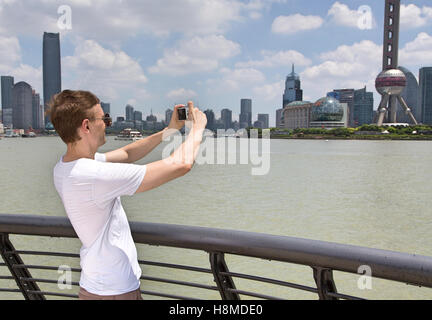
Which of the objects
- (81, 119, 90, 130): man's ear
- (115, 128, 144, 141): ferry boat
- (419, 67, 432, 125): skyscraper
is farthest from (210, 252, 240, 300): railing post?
(419, 67, 432, 125): skyscraper

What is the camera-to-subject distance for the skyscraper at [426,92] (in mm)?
153875

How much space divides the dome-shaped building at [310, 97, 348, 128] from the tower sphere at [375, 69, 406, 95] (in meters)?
11.6

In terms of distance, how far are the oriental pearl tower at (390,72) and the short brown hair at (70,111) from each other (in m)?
120

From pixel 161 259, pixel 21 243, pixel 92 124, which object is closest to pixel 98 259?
pixel 92 124

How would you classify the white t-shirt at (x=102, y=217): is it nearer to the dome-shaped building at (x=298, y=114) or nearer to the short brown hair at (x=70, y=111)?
the short brown hair at (x=70, y=111)

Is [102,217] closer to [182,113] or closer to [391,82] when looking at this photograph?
[182,113]

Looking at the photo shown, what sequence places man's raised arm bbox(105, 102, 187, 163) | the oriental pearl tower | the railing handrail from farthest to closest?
the oriental pearl tower, man's raised arm bbox(105, 102, 187, 163), the railing handrail

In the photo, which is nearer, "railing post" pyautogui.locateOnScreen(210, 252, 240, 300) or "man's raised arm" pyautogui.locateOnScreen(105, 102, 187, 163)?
"railing post" pyautogui.locateOnScreen(210, 252, 240, 300)

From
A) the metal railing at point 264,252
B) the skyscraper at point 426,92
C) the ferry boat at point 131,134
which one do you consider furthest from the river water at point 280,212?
the skyscraper at point 426,92

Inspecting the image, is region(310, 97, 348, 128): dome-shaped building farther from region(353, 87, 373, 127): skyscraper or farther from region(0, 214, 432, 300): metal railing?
region(0, 214, 432, 300): metal railing

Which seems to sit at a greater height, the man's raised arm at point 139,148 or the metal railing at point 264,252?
the man's raised arm at point 139,148

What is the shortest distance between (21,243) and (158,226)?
1122 centimetres

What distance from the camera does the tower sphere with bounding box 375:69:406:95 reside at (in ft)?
371

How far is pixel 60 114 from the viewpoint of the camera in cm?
148
